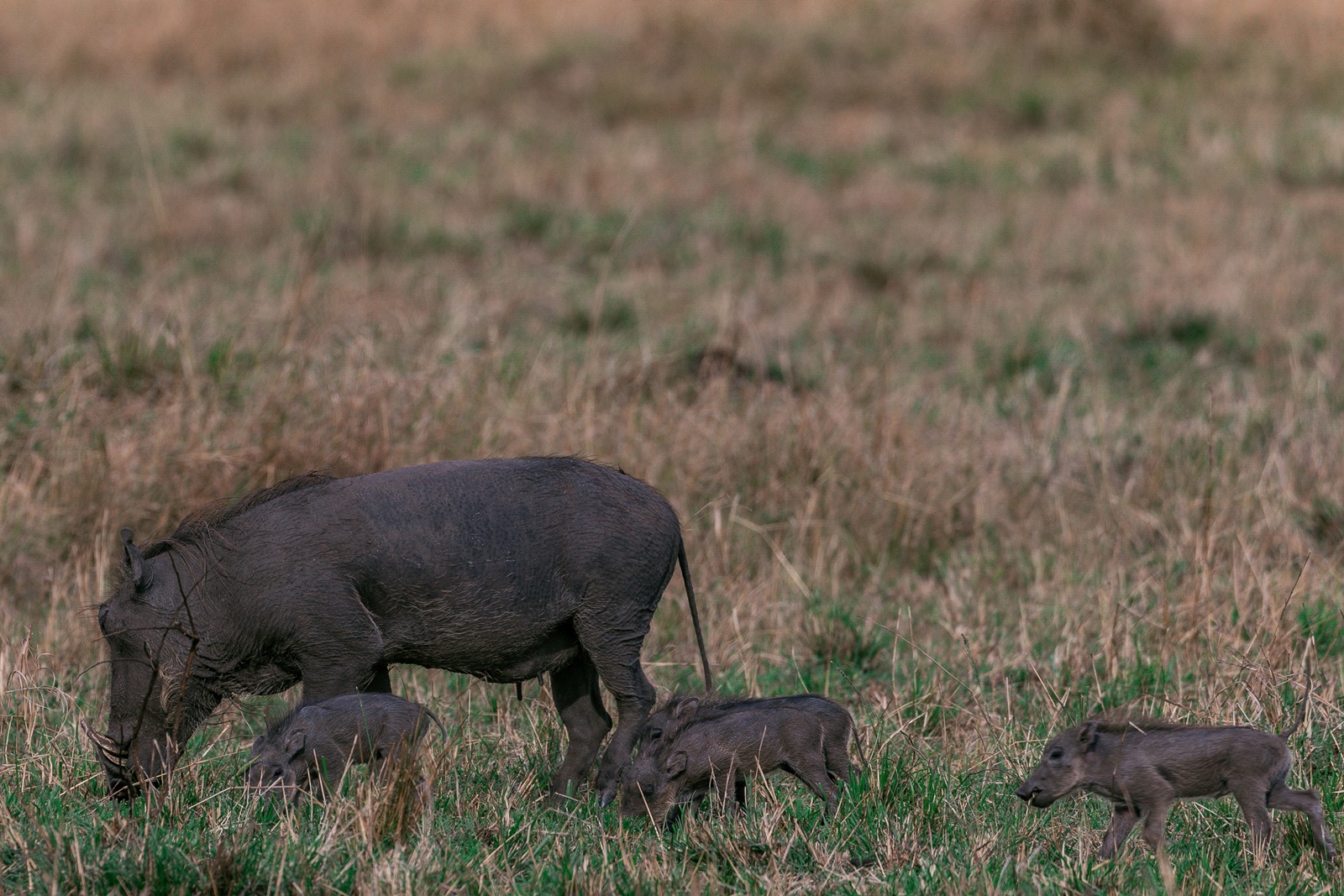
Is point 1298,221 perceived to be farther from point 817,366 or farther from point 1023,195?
point 817,366

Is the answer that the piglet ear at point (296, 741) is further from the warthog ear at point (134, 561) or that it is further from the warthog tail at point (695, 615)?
the warthog tail at point (695, 615)

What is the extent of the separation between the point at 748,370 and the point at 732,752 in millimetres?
4631

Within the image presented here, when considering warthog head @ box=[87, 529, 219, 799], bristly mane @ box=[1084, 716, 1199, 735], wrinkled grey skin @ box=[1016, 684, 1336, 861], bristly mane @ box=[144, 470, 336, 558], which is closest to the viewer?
wrinkled grey skin @ box=[1016, 684, 1336, 861]

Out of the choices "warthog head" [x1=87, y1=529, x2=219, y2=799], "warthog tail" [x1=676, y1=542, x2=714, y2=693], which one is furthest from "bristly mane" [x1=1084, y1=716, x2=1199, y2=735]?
"warthog head" [x1=87, y1=529, x2=219, y2=799]

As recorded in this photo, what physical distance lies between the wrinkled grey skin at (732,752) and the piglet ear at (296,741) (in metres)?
0.76

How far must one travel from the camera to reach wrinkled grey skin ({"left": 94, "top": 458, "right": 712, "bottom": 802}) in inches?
160

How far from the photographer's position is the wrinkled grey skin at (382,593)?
160 inches

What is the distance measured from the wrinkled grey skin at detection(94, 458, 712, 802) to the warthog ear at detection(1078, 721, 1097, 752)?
113 cm

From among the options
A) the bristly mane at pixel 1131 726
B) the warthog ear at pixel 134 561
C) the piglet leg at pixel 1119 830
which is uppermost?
the warthog ear at pixel 134 561

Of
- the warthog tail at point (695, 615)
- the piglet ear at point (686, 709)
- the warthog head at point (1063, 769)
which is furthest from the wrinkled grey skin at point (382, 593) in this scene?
the warthog head at point (1063, 769)

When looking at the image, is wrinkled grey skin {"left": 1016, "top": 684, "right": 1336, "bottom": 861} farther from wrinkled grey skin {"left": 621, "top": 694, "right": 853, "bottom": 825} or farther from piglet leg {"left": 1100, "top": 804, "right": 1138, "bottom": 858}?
wrinkled grey skin {"left": 621, "top": 694, "right": 853, "bottom": 825}

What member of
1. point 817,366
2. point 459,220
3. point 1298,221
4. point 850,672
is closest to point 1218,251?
point 1298,221

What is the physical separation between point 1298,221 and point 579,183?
5499 mm

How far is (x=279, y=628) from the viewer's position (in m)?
4.07
